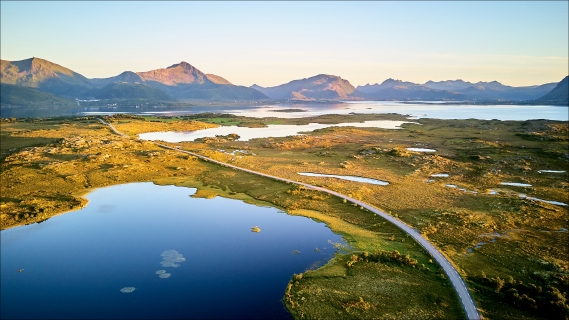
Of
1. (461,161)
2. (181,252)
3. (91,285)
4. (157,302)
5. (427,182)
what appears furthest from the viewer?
(461,161)

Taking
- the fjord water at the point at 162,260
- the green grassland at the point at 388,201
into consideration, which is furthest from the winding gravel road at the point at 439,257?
the fjord water at the point at 162,260

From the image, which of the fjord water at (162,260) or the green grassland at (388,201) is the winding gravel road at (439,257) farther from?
the fjord water at (162,260)

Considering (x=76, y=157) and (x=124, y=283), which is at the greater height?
(x=76, y=157)

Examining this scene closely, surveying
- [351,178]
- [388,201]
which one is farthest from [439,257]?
[351,178]

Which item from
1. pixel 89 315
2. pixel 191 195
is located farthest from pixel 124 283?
pixel 191 195

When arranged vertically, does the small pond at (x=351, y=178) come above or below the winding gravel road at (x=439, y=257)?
above

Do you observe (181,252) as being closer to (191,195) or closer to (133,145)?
(191,195)

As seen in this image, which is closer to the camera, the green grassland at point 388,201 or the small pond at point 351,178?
the green grassland at point 388,201

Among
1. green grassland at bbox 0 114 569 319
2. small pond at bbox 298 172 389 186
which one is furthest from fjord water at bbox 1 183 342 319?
small pond at bbox 298 172 389 186
